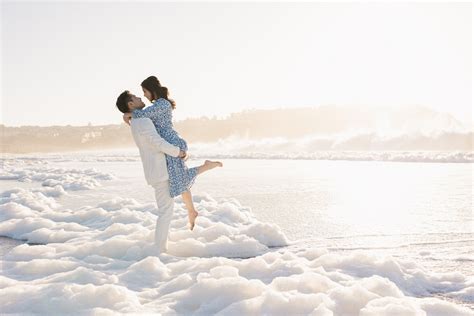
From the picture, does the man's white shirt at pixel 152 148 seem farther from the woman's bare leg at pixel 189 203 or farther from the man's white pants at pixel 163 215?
the woman's bare leg at pixel 189 203

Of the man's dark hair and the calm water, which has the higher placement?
the man's dark hair

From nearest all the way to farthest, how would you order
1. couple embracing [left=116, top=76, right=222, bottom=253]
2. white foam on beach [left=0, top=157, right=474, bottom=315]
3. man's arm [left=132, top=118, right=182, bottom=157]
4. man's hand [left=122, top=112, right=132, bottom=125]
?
white foam on beach [left=0, top=157, right=474, bottom=315], man's arm [left=132, top=118, right=182, bottom=157], couple embracing [left=116, top=76, right=222, bottom=253], man's hand [left=122, top=112, right=132, bottom=125]

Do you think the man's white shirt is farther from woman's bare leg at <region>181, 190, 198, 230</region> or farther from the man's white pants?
woman's bare leg at <region>181, 190, 198, 230</region>

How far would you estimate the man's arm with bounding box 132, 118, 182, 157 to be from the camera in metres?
3.83

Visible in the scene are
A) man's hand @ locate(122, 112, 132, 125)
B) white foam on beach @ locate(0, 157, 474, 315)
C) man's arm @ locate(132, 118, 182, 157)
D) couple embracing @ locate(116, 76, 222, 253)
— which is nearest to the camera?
white foam on beach @ locate(0, 157, 474, 315)

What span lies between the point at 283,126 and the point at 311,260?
186 ft

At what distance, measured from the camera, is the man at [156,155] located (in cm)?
386

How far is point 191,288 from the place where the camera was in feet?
9.05

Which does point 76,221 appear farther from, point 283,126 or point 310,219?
point 283,126

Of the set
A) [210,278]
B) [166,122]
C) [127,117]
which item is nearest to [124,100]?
[127,117]

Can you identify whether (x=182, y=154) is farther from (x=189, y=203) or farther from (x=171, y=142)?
(x=189, y=203)

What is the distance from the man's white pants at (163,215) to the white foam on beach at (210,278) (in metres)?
0.10

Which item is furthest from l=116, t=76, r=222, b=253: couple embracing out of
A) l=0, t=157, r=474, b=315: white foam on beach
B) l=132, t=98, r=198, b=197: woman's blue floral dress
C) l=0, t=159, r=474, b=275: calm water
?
l=0, t=159, r=474, b=275: calm water

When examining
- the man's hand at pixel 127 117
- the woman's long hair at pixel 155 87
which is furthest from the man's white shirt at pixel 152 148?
the woman's long hair at pixel 155 87
